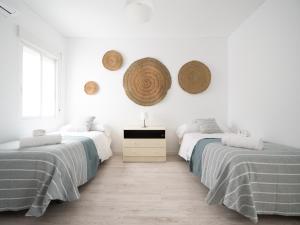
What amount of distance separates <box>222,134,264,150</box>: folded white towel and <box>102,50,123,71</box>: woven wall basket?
292 centimetres

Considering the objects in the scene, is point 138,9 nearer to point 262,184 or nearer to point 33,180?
point 33,180

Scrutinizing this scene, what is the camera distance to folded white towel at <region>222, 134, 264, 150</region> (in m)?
2.34

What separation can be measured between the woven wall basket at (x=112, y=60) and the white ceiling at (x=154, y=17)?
0.38 meters

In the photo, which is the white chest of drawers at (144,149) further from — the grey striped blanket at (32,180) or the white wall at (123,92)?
the grey striped blanket at (32,180)

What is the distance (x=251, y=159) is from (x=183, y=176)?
4.68 ft

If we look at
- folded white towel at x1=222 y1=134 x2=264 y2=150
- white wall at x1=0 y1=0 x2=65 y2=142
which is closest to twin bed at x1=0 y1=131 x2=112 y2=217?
white wall at x1=0 y1=0 x2=65 y2=142

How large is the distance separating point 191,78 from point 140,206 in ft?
10.4

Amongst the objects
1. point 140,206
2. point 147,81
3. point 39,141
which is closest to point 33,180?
point 39,141

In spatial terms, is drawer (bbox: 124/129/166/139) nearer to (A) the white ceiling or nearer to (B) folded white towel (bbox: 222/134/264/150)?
(B) folded white towel (bbox: 222/134/264/150)

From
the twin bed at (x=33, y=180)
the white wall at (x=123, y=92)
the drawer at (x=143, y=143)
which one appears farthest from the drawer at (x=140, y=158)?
the twin bed at (x=33, y=180)

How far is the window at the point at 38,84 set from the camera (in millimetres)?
3416

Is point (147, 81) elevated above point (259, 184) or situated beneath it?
elevated above

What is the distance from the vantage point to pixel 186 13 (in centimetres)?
354

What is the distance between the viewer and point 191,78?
4707 mm
